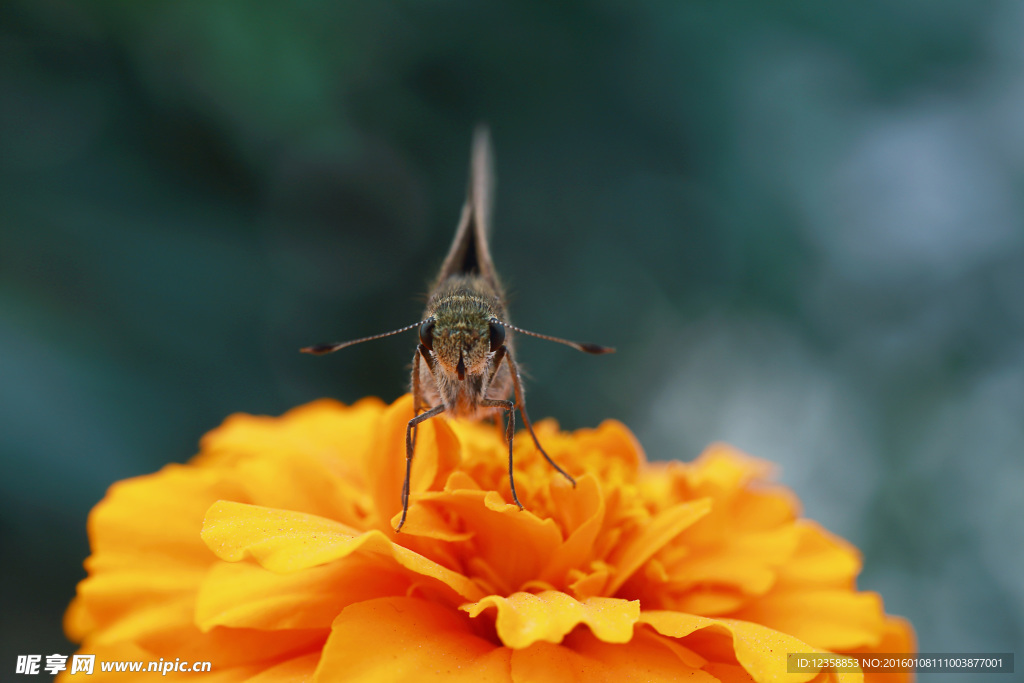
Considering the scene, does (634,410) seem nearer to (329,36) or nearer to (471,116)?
(471,116)

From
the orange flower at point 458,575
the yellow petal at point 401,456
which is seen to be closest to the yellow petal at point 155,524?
the orange flower at point 458,575

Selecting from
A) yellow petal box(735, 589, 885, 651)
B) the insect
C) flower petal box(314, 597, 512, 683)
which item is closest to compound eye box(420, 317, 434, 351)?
the insect

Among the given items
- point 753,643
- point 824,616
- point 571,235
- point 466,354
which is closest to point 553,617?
point 753,643

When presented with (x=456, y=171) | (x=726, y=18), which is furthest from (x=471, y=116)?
(x=726, y=18)

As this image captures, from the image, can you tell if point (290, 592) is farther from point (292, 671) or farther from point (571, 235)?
point (571, 235)

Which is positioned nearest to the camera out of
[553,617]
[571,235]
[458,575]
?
[553,617]

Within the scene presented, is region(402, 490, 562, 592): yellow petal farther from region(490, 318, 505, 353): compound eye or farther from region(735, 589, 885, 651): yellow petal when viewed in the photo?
region(735, 589, 885, 651): yellow petal

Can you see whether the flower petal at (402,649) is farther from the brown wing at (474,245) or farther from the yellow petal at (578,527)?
the brown wing at (474,245)
